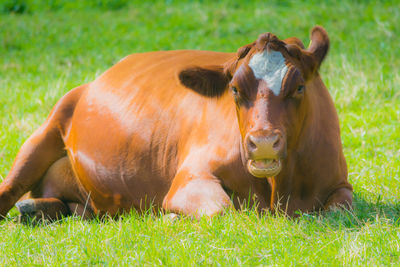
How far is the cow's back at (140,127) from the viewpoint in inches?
213

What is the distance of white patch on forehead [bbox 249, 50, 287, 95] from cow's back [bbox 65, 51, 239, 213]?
2.51 ft

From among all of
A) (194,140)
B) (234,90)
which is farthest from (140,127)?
(234,90)

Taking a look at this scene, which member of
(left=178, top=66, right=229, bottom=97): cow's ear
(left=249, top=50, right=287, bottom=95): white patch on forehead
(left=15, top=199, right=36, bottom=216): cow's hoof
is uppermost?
(left=249, top=50, right=287, bottom=95): white patch on forehead

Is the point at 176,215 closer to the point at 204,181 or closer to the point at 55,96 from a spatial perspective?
the point at 204,181

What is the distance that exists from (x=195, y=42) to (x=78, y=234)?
702 centimetres

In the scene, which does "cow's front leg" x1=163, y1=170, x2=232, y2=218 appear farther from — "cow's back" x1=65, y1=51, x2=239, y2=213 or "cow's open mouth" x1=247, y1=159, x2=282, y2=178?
A: "cow's open mouth" x1=247, y1=159, x2=282, y2=178

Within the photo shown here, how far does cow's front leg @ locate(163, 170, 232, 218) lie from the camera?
4680mm

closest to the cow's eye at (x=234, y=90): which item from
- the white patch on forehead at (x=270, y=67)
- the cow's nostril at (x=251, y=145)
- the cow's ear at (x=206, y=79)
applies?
the white patch on forehead at (x=270, y=67)

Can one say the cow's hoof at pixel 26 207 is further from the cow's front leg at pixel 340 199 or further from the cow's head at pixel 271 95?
the cow's front leg at pixel 340 199

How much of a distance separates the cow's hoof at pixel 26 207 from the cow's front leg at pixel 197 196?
131 cm

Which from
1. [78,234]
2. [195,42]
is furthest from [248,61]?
[195,42]

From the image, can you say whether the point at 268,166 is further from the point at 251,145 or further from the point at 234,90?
the point at 234,90

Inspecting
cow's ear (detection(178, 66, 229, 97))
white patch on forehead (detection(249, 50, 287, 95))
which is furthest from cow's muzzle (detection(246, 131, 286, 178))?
cow's ear (detection(178, 66, 229, 97))

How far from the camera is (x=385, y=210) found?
4.79 m
